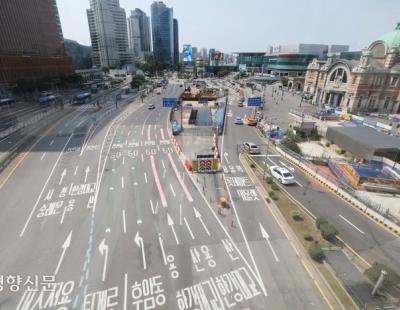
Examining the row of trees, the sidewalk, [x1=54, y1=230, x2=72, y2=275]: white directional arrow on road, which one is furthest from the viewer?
the row of trees

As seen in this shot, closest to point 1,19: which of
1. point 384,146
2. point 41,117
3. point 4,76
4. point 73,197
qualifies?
point 4,76

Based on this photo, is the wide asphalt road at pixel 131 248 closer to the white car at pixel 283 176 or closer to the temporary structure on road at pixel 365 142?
the white car at pixel 283 176

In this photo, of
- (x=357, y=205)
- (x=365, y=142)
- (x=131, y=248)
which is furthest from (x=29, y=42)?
(x=357, y=205)

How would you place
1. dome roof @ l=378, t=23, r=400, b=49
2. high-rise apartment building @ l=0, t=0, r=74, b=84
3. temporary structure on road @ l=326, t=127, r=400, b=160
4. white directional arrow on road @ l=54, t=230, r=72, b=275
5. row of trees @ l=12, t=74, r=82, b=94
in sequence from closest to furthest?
white directional arrow on road @ l=54, t=230, r=72, b=275 < temporary structure on road @ l=326, t=127, r=400, b=160 < dome roof @ l=378, t=23, r=400, b=49 < row of trees @ l=12, t=74, r=82, b=94 < high-rise apartment building @ l=0, t=0, r=74, b=84

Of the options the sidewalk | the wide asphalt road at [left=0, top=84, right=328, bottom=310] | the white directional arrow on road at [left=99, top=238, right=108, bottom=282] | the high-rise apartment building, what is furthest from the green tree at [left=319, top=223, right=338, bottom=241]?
the high-rise apartment building

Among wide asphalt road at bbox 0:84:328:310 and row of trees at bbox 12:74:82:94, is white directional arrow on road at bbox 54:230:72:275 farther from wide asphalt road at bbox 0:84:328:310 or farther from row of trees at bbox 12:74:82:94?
row of trees at bbox 12:74:82:94

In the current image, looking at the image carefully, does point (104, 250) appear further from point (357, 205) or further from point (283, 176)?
point (357, 205)

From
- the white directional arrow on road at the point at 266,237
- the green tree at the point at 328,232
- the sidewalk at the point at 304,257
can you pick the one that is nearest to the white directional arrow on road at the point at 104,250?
the white directional arrow on road at the point at 266,237
